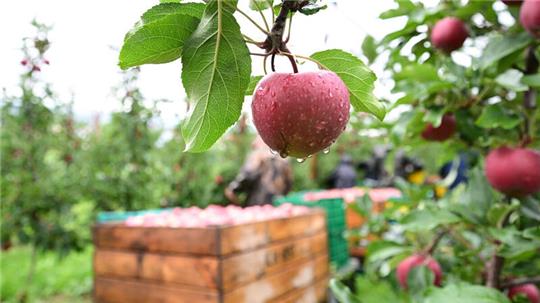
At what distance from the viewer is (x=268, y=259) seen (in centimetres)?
157

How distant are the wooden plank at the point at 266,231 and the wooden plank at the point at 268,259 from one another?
2 cm

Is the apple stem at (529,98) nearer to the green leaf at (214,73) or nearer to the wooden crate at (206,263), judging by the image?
the green leaf at (214,73)

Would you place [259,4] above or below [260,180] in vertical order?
above

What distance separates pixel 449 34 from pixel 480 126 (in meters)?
0.18

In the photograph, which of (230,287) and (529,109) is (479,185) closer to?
(529,109)

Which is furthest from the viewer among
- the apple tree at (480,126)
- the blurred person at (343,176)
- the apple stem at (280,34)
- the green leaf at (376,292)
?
the blurred person at (343,176)

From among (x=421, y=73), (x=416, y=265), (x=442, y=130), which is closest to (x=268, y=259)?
(x=416, y=265)

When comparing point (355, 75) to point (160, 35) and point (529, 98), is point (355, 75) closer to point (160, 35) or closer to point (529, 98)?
point (160, 35)

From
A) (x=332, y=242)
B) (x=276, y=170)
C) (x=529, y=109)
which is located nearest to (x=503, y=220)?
(x=529, y=109)

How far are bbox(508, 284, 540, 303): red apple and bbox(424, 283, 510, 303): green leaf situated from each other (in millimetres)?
198

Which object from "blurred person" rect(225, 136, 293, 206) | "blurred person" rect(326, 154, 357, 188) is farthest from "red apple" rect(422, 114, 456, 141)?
"blurred person" rect(326, 154, 357, 188)

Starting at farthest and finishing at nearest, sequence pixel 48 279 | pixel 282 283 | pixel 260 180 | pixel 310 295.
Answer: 1. pixel 48 279
2. pixel 260 180
3. pixel 310 295
4. pixel 282 283

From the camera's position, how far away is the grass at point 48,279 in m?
2.66

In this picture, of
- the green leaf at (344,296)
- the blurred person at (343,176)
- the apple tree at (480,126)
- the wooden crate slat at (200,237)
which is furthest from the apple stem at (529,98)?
the blurred person at (343,176)
